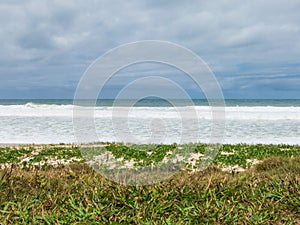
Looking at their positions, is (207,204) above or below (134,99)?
below

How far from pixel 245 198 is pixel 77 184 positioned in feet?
8.36

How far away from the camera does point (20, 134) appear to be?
23438 millimetres

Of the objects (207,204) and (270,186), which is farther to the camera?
(270,186)

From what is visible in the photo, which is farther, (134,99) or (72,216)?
(134,99)

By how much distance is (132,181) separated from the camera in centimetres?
604

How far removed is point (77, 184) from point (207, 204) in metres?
2.10

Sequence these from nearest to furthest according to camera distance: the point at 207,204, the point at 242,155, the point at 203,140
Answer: the point at 207,204 → the point at 242,155 → the point at 203,140

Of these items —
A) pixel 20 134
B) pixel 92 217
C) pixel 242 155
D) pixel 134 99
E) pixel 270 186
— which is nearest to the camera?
pixel 92 217

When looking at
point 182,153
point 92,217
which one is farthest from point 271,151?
point 92,217

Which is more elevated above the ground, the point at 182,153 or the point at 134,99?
the point at 134,99

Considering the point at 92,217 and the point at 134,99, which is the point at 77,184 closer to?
the point at 92,217

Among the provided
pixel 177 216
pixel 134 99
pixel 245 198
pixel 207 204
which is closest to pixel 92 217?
pixel 177 216

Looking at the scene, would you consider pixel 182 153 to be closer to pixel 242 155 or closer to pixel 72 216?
pixel 242 155

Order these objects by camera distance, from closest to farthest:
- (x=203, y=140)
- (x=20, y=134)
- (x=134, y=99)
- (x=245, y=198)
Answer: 1. (x=245, y=198)
2. (x=134, y=99)
3. (x=203, y=140)
4. (x=20, y=134)
